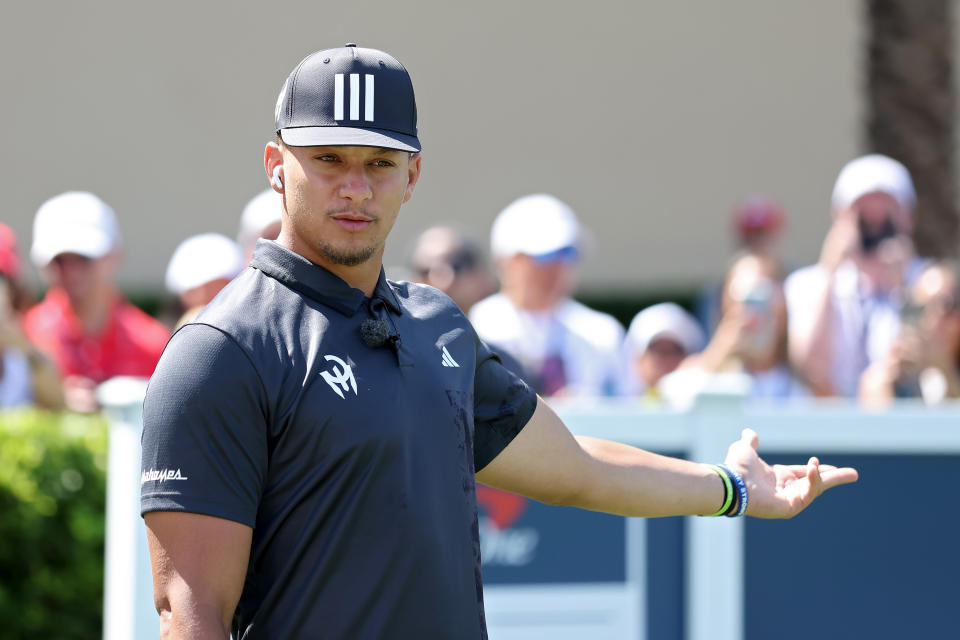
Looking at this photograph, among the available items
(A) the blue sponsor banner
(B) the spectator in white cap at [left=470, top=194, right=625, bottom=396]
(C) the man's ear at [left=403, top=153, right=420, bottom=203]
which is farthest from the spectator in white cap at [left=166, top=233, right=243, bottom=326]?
(C) the man's ear at [left=403, top=153, right=420, bottom=203]

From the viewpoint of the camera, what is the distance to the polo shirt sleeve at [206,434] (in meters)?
2.14

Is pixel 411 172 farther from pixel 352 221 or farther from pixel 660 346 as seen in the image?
pixel 660 346

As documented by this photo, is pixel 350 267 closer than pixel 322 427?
No

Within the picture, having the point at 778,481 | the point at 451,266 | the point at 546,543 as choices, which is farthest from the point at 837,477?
the point at 451,266

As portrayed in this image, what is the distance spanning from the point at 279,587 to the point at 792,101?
31.9 ft

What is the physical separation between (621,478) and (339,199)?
0.86 meters

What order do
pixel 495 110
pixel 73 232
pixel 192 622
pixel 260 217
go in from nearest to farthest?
pixel 192 622 → pixel 260 217 → pixel 73 232 → pixel 495 110

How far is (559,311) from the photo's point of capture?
5957mm

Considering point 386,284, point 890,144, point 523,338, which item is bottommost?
point 386,284

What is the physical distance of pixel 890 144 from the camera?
11.0 meters

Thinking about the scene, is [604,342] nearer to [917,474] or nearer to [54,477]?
[917,474]

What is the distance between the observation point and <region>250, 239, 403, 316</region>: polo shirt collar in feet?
7.63

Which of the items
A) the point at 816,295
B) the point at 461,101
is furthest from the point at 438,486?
the point at 461,101

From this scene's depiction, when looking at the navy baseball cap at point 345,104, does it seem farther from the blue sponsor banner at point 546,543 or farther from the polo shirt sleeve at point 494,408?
the blue sponsor banner at point 546,543
